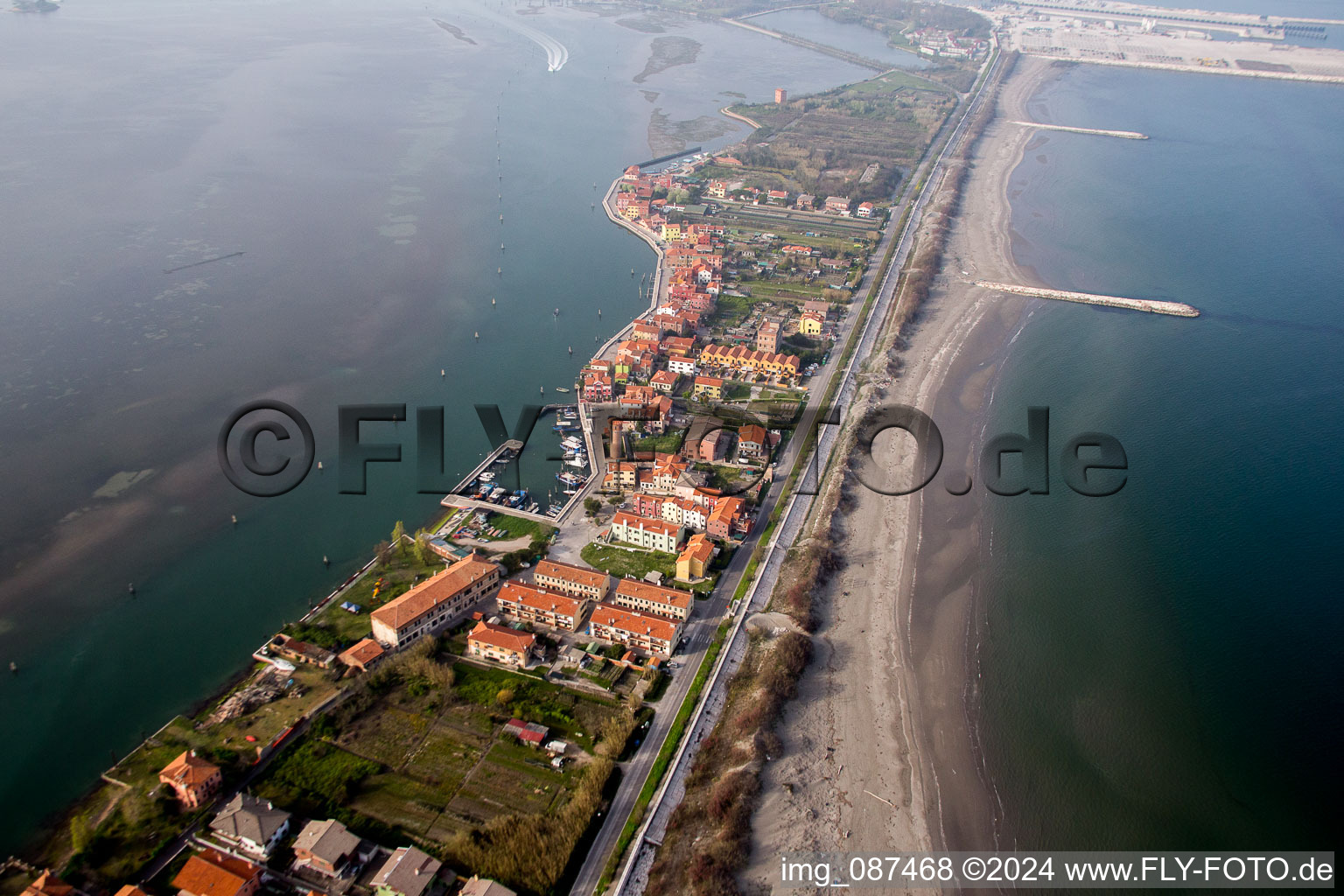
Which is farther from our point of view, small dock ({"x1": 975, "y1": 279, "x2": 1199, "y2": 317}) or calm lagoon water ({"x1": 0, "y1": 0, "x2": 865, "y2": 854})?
small dock ({"x1": 975, "y1": 279, "x2": 1199, "y2": 317})

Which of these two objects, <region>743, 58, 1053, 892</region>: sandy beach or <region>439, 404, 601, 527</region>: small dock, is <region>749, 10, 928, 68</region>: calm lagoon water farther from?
<region>439, 404, 601, 527</region>: small dock

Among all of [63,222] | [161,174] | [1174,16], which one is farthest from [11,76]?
[1174,16]

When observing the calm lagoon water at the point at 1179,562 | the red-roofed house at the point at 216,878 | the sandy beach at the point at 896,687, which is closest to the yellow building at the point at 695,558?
the sandy beach at the point at 896,687

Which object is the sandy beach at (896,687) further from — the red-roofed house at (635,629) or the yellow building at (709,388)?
the yellow building at (709,388)

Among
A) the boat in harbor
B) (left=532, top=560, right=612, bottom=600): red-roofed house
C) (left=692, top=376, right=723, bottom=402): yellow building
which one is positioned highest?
(left=692, top=376, right=723, bottom=402): yellow building

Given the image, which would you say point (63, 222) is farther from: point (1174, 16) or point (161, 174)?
point (1174, 16)

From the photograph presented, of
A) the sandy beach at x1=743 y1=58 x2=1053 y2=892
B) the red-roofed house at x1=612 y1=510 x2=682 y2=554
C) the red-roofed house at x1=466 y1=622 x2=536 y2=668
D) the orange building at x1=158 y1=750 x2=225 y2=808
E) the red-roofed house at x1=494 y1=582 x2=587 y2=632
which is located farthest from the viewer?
the red-roofed house at x1=612 y1=510 x2=682 y2=554

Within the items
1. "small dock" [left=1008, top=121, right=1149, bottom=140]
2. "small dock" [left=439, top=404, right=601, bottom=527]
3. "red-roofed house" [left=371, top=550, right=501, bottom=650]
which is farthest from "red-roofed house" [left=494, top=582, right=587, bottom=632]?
"small dock" [left=1008, top=121, right=1149, bottom=140]

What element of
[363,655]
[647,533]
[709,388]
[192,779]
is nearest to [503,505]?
[647,533]
